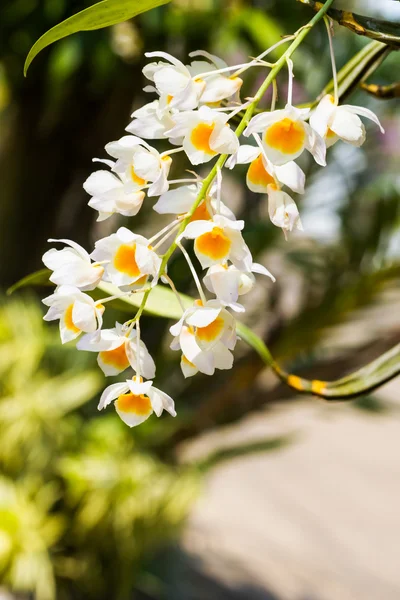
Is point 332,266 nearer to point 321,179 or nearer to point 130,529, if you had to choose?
point 321,179

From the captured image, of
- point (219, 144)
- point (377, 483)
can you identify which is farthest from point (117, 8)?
point (377, 483)

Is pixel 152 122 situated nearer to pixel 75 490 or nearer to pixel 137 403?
pixel 137 403

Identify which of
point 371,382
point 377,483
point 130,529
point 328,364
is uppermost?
point 371,382

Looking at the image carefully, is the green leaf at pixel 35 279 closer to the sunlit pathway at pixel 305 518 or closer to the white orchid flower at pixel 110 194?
the white orchid flower at pixel 110 194

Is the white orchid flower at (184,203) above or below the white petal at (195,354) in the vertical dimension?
above

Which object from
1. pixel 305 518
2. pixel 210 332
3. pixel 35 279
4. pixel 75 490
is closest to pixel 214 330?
pixel 210 332

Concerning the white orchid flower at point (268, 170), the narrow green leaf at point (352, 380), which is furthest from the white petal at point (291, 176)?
the narrow green leaf at point (352, 380)
